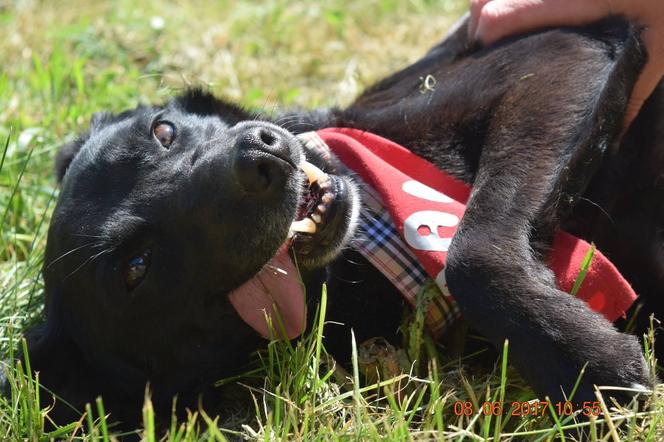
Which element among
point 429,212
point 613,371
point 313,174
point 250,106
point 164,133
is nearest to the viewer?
point 613,371

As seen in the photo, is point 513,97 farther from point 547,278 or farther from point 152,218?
point 152,218

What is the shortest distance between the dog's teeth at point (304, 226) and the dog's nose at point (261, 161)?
0.14 m

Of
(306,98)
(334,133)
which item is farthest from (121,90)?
(334,133)

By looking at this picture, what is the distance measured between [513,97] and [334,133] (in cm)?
61

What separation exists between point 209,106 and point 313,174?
740 mm

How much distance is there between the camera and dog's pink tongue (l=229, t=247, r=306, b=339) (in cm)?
259

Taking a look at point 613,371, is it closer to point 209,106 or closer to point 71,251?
Answer: point 71,251

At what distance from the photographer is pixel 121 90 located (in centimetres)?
423

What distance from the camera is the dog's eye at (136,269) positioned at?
255cm

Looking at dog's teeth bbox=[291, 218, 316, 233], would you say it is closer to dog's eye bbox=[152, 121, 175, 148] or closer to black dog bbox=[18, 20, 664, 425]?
black dog bbox=[18, 20, 664, 425]

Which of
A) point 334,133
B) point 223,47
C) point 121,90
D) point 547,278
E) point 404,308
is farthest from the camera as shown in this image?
point 223,47
